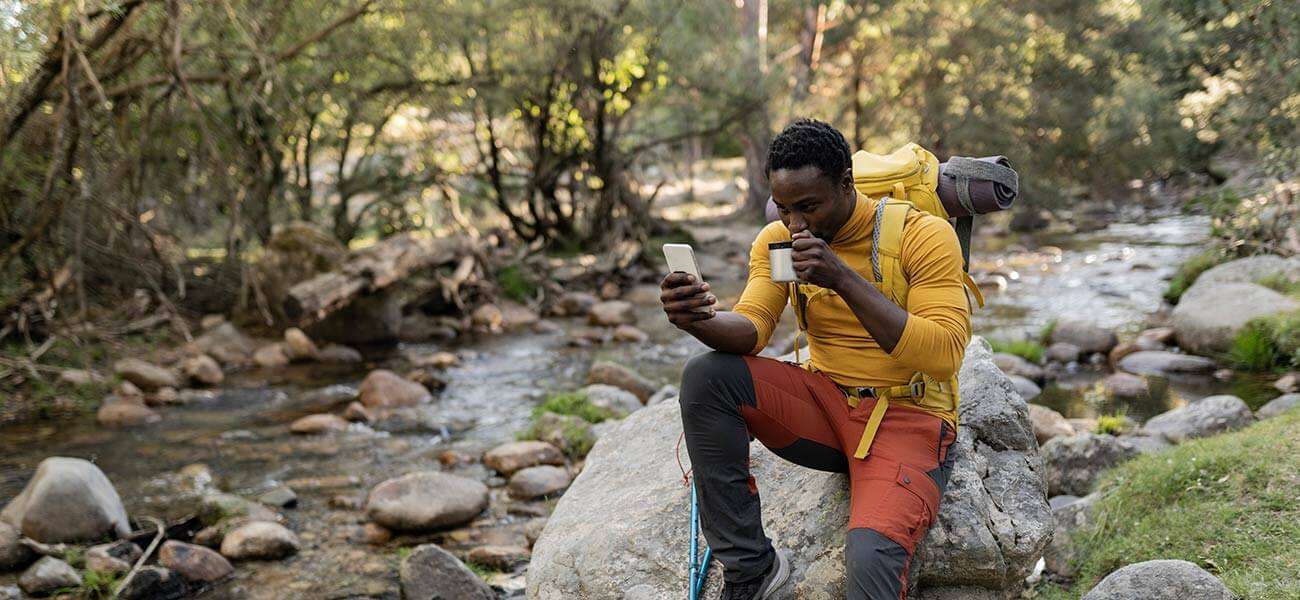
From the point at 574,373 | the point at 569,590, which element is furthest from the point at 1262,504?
the point at 574,373

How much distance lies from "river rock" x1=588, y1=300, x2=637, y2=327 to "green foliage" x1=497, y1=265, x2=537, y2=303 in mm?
1285

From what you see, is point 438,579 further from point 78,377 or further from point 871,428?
point 78,377

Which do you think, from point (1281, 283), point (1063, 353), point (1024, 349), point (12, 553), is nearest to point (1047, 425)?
point (1024, 349)

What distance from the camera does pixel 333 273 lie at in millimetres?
11031

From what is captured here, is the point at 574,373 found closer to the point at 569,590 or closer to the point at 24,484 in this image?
the point at 24,484

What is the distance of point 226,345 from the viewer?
11.0m

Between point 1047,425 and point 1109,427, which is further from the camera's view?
point 1047,425

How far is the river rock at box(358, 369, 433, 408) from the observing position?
9102mm

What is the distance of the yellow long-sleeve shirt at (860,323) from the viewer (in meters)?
3.03

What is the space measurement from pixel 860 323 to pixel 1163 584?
142 centimetres

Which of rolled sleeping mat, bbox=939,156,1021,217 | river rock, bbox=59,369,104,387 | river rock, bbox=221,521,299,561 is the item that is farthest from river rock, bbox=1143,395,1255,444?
river rock, bbox=59,369,104,387

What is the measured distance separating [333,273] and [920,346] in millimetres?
9151

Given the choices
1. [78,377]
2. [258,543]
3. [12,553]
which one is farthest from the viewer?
[78,377]

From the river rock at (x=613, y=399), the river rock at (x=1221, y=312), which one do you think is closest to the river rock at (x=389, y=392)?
the river rock at (x=613, y=399)
